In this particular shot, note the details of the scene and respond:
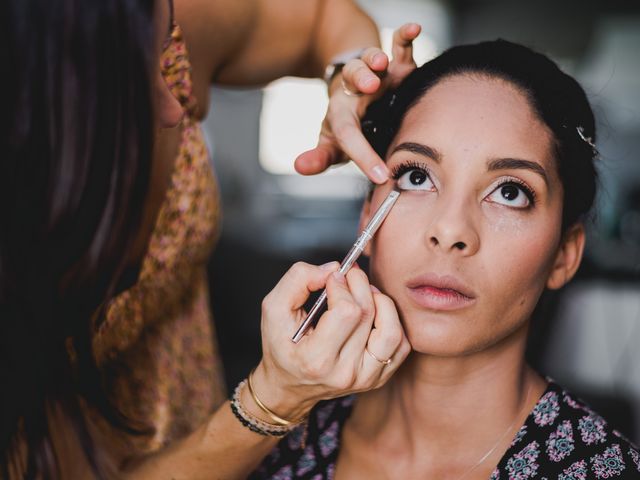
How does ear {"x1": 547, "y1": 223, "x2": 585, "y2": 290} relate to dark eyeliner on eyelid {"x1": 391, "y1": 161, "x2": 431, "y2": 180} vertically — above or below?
below

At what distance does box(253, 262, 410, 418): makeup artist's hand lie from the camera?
2.99 feet

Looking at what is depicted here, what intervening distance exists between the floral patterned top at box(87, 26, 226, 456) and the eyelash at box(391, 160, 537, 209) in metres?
0.43

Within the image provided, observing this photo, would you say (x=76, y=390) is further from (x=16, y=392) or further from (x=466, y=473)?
(x=466, y=473)

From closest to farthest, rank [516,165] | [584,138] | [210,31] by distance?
[516,165] < [584,138] < [210,31]

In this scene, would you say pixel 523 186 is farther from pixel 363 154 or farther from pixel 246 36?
pixel 246 36

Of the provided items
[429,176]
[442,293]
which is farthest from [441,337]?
[429,176]

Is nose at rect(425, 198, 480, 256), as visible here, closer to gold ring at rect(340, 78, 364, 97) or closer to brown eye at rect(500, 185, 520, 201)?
brown eye at rect(500, 185, 520, 201)

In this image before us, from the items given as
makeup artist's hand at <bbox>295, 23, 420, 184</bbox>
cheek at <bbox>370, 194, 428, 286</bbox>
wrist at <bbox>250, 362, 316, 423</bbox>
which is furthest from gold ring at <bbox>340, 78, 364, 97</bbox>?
wrist at <bbox>250, 362, 316, 423</bbox>

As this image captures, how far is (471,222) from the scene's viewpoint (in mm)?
1081

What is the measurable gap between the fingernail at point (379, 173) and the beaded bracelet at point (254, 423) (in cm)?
41

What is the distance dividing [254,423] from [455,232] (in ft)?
1.42

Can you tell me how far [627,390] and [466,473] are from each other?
1954 mm

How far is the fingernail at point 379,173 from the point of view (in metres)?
1.14

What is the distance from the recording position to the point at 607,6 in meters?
5.77
